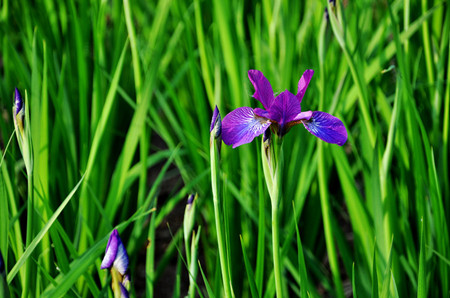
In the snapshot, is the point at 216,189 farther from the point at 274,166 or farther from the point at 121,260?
the point at 121,260

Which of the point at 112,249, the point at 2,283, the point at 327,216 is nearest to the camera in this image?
the point at 2,283

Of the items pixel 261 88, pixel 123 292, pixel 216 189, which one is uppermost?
pixel 261 88

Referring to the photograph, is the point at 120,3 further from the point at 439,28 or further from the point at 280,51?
the point at 439,28

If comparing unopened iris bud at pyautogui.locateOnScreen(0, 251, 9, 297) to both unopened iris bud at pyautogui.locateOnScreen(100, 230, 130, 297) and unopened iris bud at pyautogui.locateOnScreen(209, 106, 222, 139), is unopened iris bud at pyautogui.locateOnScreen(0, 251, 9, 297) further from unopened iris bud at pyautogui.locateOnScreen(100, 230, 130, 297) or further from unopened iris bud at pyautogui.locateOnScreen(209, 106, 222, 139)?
unopened iris bud at pyautogui.locateOnScreen(209, 106, 222, 139)

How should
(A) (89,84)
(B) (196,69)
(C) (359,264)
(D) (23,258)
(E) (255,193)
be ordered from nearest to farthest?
(D) (23,258) < (C) (359,264) < (E) (255,193) < (B) (196,69) < (A) (89,84)

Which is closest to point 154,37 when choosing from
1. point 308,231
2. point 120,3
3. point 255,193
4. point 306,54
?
point 120,3

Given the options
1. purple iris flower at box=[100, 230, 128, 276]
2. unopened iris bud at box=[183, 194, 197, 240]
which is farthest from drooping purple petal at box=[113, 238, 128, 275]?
unopened iris bud at box=[183, 194, 197, 240]

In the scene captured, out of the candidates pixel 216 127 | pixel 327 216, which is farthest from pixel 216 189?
pixel 327 216
